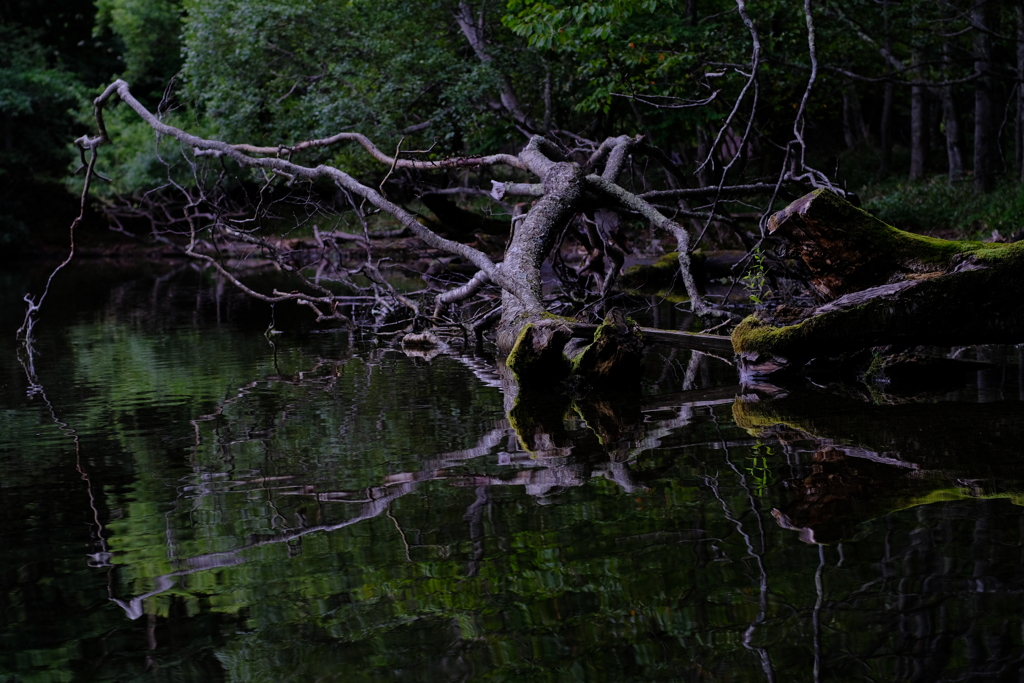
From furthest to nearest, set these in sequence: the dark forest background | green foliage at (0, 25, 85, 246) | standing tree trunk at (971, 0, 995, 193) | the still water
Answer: green foliage at (0, 25, 85, 246) < standing tree trunk at (971, 0, 995, 193) < the dark forest background < the still water

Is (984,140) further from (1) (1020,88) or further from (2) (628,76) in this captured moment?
(2) (628,76)

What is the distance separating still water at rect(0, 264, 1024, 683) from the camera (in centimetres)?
258

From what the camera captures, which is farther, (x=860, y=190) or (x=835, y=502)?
(x=860, y=190)

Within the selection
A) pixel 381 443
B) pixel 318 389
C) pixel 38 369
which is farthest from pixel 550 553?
pixel 38 369

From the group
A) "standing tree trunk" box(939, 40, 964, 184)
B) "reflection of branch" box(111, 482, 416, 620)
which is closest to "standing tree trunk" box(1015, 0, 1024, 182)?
"standing tree trunk" box(939, 40, 964, 184)

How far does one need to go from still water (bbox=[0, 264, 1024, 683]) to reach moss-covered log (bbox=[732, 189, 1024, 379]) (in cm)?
51

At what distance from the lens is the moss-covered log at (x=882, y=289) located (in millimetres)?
5980

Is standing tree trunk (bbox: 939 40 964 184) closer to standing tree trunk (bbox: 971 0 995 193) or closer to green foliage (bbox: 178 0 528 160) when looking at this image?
standing tree trunk (bbox: 971 0 995 193)

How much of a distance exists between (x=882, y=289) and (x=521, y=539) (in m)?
3.97

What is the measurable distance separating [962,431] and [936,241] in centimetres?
208

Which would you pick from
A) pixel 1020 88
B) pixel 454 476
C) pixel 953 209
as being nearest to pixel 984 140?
pixel 1020 88

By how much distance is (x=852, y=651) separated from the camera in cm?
247

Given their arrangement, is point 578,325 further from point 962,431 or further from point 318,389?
point 962,431

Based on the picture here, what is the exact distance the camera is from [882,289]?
6.25 meters
